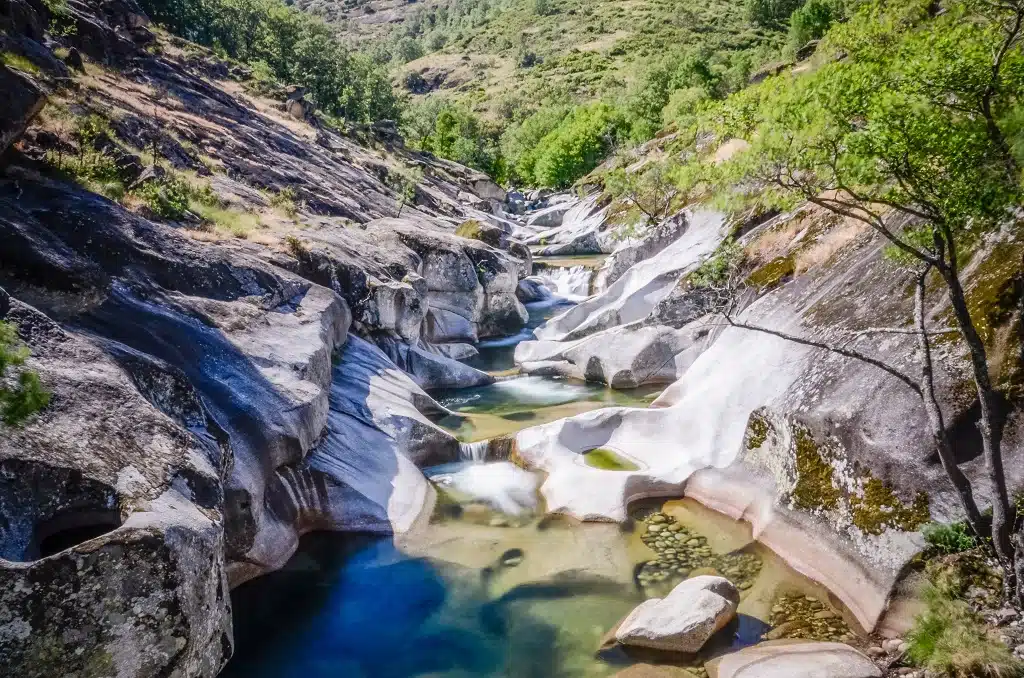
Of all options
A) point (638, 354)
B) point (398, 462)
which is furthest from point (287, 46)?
point (398, 462)

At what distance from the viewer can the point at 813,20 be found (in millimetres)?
71250

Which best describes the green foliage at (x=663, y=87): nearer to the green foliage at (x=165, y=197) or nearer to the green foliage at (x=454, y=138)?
the green foliage at (x=454, y=138)

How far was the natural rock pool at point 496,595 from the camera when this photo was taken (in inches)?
410

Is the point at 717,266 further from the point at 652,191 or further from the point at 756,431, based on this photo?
the point at 652,191

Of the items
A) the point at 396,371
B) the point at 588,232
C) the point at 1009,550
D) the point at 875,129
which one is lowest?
the point at 588,232

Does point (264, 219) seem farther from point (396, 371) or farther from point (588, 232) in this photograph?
point (588, 232)

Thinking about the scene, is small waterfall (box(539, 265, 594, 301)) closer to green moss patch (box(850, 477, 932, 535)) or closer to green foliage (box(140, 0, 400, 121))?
green moss patch (box(850, 477, 932, 535))

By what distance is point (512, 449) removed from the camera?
59.8ft

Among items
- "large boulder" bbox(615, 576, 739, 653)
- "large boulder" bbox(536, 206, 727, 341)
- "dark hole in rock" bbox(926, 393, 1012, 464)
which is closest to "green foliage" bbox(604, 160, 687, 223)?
"large boulder" bbox(536, 206, 727, 341)

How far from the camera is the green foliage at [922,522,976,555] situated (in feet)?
31.1

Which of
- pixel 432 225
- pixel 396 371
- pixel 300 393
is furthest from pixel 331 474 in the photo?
pixel 432 225

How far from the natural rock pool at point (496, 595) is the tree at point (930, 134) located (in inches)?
168

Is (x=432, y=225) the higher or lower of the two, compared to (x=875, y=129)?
lower

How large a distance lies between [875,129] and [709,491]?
9.44 m
